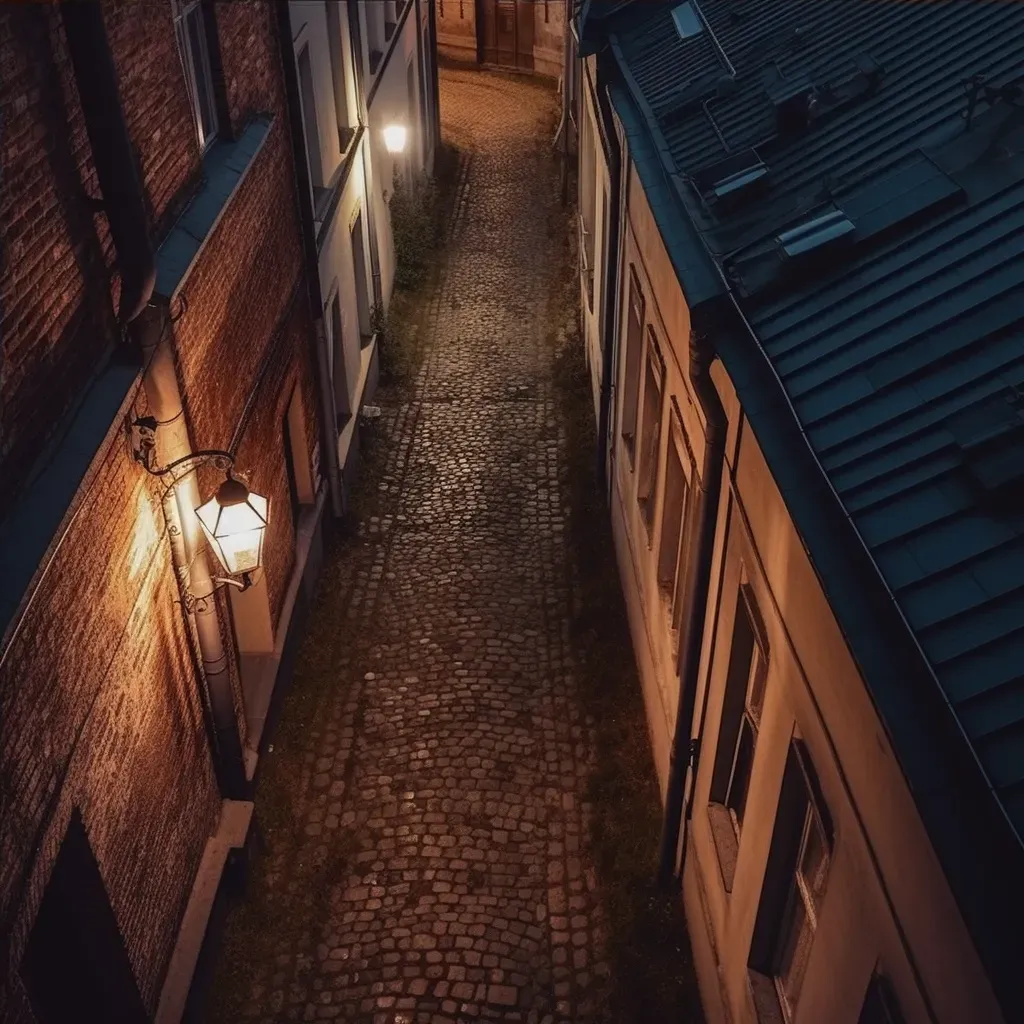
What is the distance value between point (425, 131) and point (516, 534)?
12.7m

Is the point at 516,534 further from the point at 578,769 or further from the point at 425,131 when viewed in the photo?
the point at 425,131

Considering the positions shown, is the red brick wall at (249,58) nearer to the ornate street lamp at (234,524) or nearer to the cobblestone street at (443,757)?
the ornate street lamp at (234,524)

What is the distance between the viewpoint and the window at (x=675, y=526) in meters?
8.23

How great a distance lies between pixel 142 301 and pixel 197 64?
3.13 m

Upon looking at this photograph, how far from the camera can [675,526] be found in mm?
9062

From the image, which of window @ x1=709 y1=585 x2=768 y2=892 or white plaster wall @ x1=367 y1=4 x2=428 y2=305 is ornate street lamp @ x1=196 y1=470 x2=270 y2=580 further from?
white plaster wall @ x1=367 y1=4 x2=428 y2=305

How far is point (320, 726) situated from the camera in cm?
1036

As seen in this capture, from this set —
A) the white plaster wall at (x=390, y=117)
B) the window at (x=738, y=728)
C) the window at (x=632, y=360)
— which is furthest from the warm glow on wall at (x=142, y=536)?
the white plaster wall at (x=390, y=117)

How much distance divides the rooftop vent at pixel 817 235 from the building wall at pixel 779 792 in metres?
0.89

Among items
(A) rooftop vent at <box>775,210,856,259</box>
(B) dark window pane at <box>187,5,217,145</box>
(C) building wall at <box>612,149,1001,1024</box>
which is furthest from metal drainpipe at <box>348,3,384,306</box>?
(A) rooftop vent at <box>775,210,856,259</box>

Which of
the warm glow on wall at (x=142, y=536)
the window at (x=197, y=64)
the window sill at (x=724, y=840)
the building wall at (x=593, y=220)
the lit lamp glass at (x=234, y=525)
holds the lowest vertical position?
the window sill at (x=724, y=840)

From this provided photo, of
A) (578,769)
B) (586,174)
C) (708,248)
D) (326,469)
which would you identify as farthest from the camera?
(586,174)

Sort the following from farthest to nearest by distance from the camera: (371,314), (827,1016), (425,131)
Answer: (425,131)
(371,314)
(827,1016)

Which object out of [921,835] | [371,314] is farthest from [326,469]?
[921,835]
